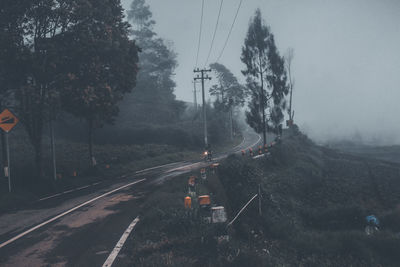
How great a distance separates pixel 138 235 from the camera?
7.64 meters

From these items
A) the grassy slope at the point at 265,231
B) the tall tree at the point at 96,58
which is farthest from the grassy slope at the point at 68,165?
the grassy slope at the point at 265,231

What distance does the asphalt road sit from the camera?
6434mm

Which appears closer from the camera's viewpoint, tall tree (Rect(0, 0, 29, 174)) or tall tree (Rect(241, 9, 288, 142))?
tall tree (Rect(0, 0, 29, 174))

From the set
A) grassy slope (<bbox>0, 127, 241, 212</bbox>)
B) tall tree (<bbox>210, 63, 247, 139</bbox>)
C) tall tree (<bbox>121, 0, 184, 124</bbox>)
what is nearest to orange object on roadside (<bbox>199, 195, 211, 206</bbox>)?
grassy slope (<bbox>0, 127, 241, 212</bbox>)

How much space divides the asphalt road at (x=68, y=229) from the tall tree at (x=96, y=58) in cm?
618

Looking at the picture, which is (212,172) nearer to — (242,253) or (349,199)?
(349,199)

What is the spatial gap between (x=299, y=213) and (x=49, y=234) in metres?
11.5

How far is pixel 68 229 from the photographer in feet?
27.8

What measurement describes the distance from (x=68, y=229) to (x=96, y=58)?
38.9ft

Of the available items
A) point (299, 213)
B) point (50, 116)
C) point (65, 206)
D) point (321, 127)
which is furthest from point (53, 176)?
point (321, 127)

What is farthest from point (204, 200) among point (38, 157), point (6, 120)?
point (38, 157)

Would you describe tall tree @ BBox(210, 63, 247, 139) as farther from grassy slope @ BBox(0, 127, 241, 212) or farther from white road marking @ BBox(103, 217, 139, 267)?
white road marking @ BBox(103, 217, 139, 267)

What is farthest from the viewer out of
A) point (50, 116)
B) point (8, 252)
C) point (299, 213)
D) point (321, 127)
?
point (321, 127)

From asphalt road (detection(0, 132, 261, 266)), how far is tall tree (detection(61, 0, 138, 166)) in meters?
6.18
